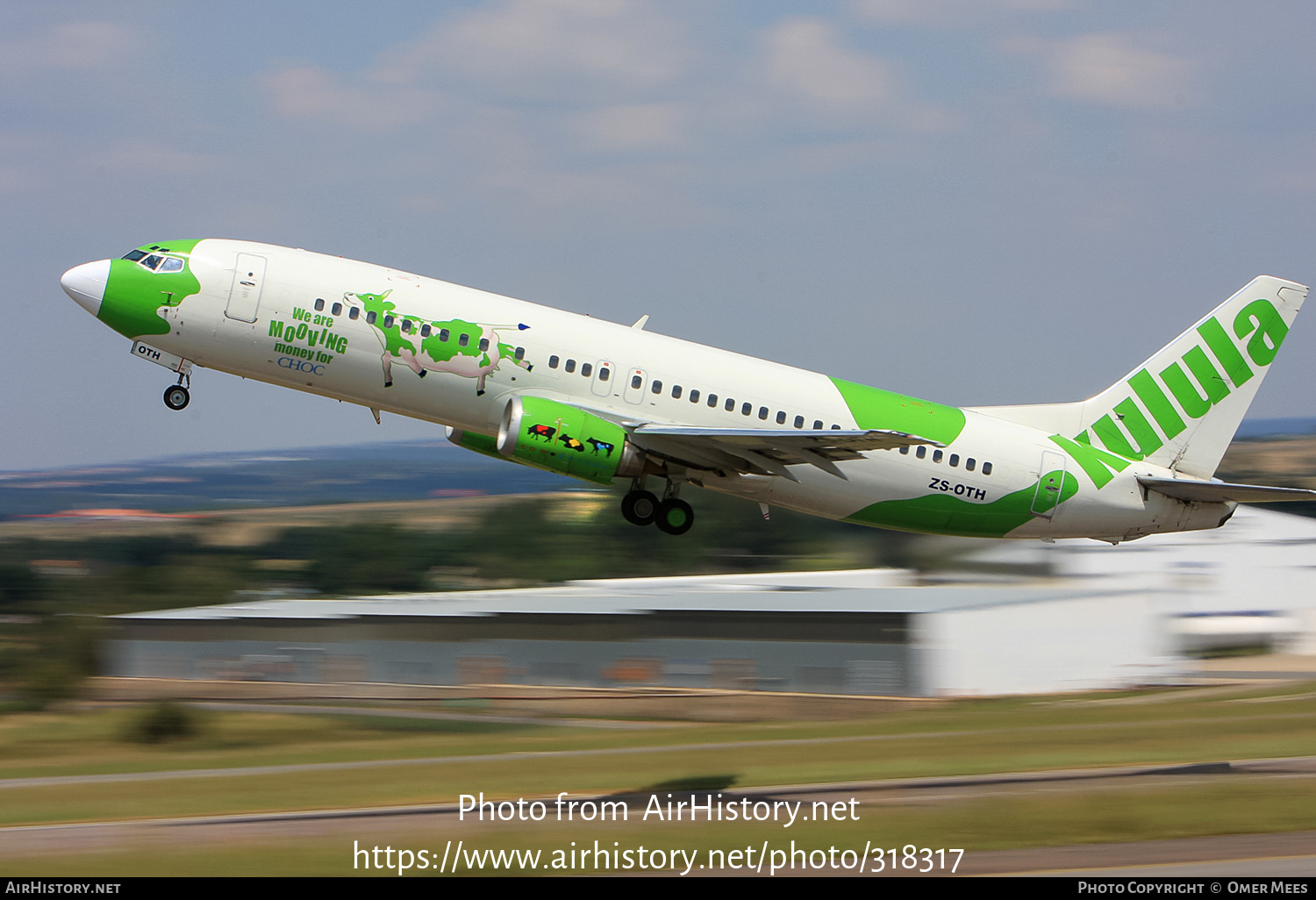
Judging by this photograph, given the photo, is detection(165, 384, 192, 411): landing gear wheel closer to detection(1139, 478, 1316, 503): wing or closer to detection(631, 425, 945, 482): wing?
detection(631, 425, 945, 482): wing

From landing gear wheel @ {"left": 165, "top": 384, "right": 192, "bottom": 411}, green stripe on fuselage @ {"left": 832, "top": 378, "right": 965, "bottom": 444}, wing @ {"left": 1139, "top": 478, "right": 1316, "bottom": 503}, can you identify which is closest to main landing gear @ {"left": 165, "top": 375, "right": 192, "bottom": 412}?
landing gear wheel @ {"left": 165, "top": 384, "right": 192, "bottom": 411}

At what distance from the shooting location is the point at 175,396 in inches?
1249

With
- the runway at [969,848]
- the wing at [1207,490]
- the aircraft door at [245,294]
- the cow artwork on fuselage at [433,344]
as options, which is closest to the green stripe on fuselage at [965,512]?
the wing at [1207,490]

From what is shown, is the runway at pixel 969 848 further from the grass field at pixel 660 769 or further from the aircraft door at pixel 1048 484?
the aircraft door at pixel 1048 484

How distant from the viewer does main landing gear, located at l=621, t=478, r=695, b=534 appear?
32.4 meters

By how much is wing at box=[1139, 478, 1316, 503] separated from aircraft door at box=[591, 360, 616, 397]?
49.2 feet

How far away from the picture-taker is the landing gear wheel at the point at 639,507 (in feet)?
106

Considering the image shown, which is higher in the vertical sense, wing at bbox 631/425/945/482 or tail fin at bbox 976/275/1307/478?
tail fin at bbox 976/275/1307/478

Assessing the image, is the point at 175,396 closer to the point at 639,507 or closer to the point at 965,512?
the point at 639,507

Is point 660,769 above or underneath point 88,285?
underneath

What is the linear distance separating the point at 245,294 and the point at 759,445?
494 inches

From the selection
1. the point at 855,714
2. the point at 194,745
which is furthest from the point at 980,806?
the point at 194,745

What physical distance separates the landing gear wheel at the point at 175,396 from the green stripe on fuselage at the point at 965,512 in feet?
56.2

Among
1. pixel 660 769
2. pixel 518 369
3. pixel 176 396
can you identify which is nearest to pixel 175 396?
pixel 176 396
